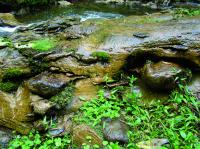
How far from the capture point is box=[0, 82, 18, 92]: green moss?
4543mm

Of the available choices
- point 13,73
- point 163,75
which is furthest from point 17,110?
point 163,75

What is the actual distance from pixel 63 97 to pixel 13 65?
95 cm

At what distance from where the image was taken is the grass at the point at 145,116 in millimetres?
3773

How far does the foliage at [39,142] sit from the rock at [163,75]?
4.43ft

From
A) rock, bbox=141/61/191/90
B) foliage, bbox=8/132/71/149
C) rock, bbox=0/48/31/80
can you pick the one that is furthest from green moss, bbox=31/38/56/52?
rock, bbox=141/61/191/90

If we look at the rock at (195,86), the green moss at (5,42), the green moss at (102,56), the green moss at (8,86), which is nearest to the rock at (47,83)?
the green moss at (8,86)

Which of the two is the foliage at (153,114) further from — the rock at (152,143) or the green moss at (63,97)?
the green moss at (63,97)

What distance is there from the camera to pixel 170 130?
12.7ft

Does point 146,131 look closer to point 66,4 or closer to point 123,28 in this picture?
point 123,28

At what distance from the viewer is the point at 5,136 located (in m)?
4.29

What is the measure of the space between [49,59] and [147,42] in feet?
4.90

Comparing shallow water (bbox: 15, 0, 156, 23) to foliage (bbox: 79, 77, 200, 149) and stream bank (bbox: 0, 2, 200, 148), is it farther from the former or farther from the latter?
foliage (bbox: 79, 77, 200, 149)

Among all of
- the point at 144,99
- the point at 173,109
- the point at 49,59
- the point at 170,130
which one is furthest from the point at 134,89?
the point at 49,59

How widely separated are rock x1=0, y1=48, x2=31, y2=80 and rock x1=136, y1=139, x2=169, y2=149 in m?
1.94
